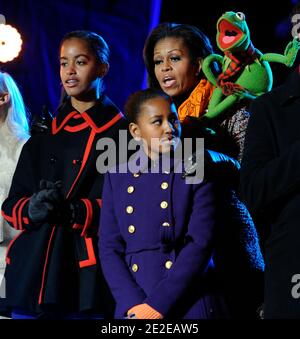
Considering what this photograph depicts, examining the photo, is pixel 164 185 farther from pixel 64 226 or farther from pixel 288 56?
pixel 288 56

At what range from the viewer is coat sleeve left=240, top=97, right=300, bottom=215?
5.16 feet

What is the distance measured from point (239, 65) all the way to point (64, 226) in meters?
0.83

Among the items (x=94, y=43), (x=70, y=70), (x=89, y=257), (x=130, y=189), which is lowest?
(x=89, y=257)

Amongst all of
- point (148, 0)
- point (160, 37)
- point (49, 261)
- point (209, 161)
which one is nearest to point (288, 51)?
point (160, 37)

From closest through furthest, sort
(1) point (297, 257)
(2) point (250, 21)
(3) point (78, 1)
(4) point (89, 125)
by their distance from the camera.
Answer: (1) point (297, 257)
(4) point (89, 125)
(2) point (250, 21)
(3) point (78, 1)

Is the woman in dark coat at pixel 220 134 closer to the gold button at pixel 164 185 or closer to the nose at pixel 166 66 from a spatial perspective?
the nose at pixel 166 66

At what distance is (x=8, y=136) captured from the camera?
268 cm

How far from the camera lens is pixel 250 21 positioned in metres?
2.97

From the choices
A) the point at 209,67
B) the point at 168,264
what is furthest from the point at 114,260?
the point at 209,67

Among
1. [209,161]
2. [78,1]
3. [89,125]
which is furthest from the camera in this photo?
[78,1]

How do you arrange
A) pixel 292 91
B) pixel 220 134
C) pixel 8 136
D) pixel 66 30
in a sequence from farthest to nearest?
pixel 66 30 → pixel 8 136 → pixel 220 134 → pixel 292 91

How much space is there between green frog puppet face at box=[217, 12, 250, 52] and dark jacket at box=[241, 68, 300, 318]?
1.89 ft

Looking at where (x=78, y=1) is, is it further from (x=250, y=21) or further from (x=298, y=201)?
(x=298, y=201)
